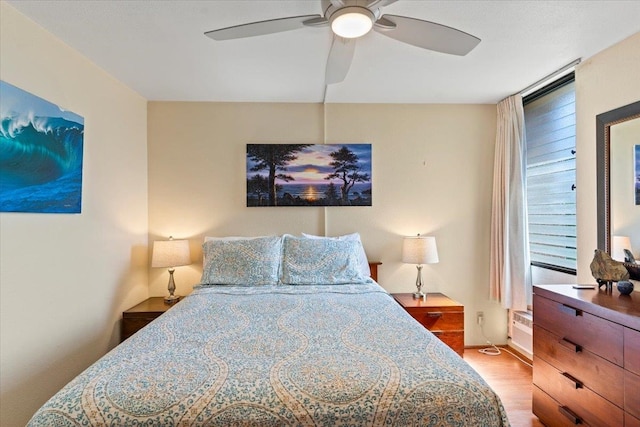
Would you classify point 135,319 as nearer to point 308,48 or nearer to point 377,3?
point 308,48

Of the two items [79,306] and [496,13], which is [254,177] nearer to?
[79,306]

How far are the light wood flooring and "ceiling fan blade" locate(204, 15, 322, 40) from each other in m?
2.53

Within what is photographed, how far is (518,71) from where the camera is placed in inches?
101

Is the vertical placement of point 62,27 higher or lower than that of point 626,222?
higher

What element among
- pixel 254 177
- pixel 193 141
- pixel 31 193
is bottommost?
pixel 31 193

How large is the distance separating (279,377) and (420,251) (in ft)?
6.83

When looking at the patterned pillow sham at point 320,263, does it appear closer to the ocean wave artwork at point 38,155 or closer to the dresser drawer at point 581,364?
the dresser drawer at point 581,364

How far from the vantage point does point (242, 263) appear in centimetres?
268

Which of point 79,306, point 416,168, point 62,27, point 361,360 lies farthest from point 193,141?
point 361,360

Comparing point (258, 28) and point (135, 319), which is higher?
point (258, 28)

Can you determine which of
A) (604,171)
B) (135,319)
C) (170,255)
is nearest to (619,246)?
(604,171)

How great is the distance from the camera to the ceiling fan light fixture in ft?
4.65

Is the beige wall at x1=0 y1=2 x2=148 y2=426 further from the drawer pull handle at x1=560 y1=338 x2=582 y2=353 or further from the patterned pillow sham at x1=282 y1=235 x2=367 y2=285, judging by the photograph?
the drawer pull handle at x1=560 y1=338 x2=582 y2=353

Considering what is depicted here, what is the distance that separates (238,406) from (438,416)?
669 millimetres
